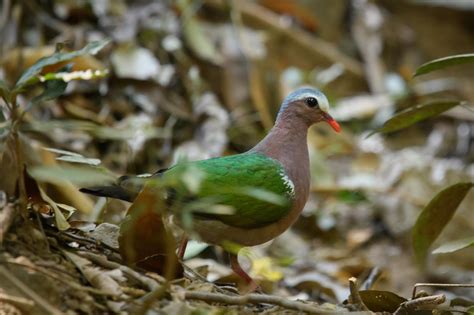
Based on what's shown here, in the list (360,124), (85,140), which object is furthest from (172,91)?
(360,124)

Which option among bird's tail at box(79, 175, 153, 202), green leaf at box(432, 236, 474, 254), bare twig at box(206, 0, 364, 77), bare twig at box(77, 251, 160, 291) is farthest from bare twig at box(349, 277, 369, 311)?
bare twig at box(206, 0, 364, 77)

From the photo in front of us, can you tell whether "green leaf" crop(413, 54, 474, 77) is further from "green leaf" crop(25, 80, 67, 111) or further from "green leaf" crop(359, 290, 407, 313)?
"green leaf" crop(25, 80, 67, 111)

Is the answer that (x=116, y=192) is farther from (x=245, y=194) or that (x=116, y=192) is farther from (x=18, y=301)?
(x=18, y=301)

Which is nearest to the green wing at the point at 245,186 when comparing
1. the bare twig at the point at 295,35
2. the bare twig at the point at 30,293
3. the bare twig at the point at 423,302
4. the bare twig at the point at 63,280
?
the bare twig at the point at 423,302

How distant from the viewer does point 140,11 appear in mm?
7113

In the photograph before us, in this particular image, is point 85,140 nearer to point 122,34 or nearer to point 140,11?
point 122,34

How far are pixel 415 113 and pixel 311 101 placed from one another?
548 millimetres

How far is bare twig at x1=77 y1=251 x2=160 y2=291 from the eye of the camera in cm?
254

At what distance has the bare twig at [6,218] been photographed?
96.0 inches

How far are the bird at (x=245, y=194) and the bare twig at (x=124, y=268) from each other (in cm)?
44

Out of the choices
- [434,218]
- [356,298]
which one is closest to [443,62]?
[434,218]

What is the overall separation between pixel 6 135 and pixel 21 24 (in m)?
4.20

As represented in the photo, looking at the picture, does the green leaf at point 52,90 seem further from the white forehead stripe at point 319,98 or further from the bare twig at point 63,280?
the white forehead stripe at point 319,98

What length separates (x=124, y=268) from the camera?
2.61 meters
